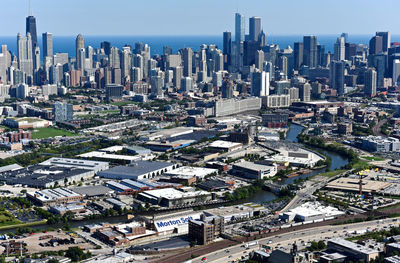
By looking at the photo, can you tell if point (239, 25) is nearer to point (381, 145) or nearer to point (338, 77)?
point (338, 77)

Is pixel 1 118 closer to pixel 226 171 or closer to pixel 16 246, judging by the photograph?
pixel 226 171

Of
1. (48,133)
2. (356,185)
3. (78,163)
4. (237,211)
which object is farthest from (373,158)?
(48,133)

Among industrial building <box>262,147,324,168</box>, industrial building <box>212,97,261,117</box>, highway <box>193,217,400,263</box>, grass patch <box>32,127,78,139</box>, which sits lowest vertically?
highway <box>193,217,400,263</box>

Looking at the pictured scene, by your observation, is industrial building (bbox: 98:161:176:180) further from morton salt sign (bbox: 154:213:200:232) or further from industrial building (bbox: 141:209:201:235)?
morton salt sign (bbox: 154:213:200:232)

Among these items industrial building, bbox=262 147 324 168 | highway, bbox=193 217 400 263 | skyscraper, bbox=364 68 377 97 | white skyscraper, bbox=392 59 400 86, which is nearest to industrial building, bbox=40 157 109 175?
industrial building, bbox=262 147 324 168

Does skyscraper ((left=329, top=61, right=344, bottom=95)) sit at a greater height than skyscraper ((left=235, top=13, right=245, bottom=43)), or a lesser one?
lesser

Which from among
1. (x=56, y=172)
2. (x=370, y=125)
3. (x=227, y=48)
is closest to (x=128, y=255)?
(x=56, y=172)

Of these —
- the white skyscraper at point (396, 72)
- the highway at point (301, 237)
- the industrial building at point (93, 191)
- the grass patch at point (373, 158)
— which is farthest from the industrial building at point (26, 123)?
the white skyscraper at point (396, 72)
